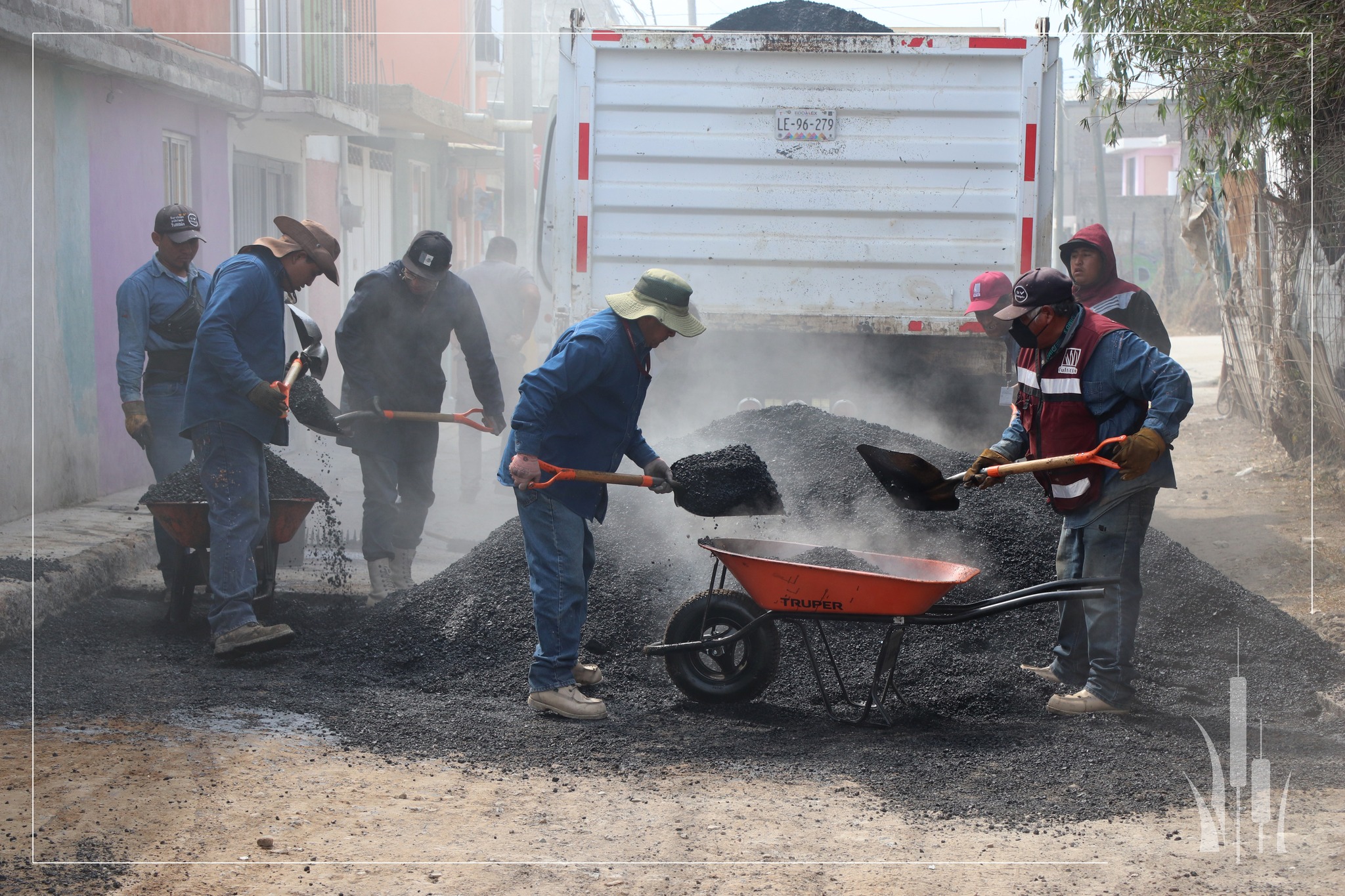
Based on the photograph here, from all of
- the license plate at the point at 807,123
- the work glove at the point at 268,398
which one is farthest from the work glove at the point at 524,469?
the license plate at the point at 807,123

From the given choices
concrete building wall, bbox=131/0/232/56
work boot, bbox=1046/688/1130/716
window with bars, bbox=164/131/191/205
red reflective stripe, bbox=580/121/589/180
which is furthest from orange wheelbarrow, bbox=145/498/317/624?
window with bars, bbox=164/131/191/205

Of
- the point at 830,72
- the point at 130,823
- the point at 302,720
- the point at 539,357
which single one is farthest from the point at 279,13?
the point at 130,823

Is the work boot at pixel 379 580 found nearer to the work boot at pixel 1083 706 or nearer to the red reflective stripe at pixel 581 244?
the red reflective stripe at pixel 581 244

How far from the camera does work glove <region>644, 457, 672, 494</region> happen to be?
15.1ft

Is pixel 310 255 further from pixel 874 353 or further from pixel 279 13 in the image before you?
pixel 279 13

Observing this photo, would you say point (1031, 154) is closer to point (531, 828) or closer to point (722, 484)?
point (722, 484)

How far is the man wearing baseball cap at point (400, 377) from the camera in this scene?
6.23 meters

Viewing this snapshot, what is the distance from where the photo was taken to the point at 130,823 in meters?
→ 3.43

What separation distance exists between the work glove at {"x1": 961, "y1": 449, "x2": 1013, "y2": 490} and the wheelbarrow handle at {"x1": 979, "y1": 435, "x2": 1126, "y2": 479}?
0.06 m

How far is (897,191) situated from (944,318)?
0.83 metres

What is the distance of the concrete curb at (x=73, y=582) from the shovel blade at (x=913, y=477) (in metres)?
3.33

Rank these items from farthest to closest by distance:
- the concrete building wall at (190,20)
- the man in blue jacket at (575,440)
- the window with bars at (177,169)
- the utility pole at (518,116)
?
1. the utility pole at (518,116)
2. the window with bars at (177,169)
3. the concrete building wall at (190,20)
4. the man in blue jacket at (575,440)

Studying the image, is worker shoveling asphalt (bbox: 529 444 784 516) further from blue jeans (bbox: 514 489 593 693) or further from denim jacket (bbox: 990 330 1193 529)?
denim jacket (bbox: 990 330 1193 529)

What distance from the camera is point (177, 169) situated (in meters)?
10.2
